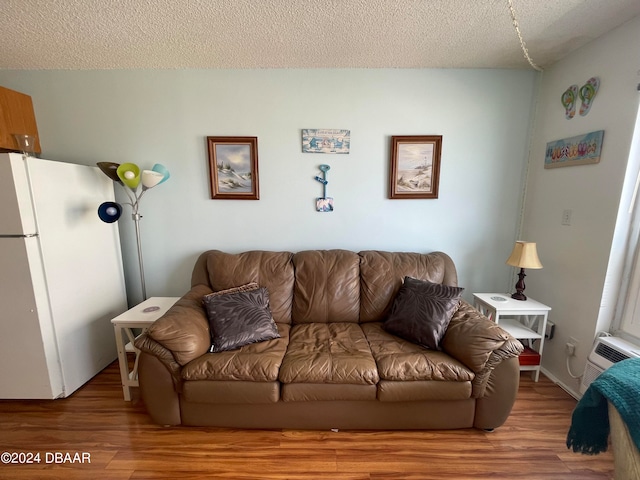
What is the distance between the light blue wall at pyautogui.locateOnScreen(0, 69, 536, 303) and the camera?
7.07 feet

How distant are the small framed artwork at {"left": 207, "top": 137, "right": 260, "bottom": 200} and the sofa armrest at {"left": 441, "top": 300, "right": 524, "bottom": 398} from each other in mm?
1836

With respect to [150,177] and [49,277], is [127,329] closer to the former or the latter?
[49,277]

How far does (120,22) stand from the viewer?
5.23 ft

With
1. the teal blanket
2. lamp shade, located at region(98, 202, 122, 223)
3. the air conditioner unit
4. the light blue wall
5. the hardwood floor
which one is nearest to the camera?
the teal blanket

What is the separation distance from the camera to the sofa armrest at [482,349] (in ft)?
4.78

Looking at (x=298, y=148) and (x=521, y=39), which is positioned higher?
(x=521, y=39)

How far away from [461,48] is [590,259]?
5.61 feet

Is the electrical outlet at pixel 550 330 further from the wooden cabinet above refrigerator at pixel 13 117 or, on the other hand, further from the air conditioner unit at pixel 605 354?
the wooden cabinet above refrigerator at pixel 13 117

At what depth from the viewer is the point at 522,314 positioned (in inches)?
76.1

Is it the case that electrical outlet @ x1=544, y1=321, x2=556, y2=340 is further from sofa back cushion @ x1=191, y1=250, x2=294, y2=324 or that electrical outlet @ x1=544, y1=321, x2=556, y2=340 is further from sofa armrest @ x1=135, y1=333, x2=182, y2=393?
sofa armrest @ x1=135, y1=333, x2=182, y2=393

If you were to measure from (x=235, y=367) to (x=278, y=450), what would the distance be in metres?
0.52

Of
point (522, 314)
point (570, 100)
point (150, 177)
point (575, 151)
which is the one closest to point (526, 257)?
point (522, 314)

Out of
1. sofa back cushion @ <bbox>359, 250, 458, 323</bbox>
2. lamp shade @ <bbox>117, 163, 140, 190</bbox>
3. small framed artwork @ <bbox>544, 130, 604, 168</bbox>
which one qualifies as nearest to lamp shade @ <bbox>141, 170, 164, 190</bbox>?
lamp shade @ <bbox>117, 163, 140, 190</bbox>

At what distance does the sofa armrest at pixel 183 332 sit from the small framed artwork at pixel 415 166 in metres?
1.77
